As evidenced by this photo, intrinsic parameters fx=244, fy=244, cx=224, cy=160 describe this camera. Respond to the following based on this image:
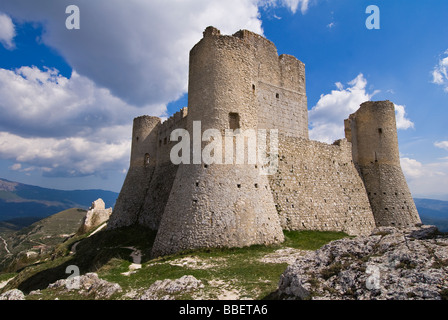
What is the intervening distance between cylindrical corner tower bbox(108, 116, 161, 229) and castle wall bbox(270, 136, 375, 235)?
13645 millimetres

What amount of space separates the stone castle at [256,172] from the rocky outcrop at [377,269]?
628cm

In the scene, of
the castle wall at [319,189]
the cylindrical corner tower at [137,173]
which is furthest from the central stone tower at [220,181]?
the cylindrical corner tower at [137,173]

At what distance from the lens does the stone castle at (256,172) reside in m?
12.1

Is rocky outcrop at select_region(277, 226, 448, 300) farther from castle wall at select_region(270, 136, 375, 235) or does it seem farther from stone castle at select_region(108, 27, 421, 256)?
castle wall at select_region(270, 136, 375, 235)

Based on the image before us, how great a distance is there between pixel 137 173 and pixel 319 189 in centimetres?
1723

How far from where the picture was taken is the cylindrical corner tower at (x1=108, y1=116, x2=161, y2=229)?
22.7 m

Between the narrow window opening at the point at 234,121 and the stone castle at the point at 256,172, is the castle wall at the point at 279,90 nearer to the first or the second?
the stone castle at the point at 256,172

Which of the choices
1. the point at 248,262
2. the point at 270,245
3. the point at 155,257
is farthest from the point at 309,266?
the point at 155,257

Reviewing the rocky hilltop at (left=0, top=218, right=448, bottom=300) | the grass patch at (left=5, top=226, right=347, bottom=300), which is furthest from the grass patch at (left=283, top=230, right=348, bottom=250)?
the rocky hilltop at (left=0, top=218, right=448, bottom=300)

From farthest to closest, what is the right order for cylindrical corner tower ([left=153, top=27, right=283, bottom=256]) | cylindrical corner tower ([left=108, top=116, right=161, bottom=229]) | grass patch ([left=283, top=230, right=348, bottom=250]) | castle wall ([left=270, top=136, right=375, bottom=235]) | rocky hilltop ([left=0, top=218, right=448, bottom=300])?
cylindrical corner tower ([left=108, top=116, right=161, bottom=229])
castle wall ([left=270, top=136, right=375, bottom=235])
grass patch ([left=283, top=230, right=348, bottom=250])
cylindrical corner tower ([left=153, top=27, right=283, bottom=256])
rocky hilltop ([left=0, top=218, right=448, bottom=300])

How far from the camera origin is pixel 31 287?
14.2m

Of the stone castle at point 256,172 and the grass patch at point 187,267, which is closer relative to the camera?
the grass patch at point 187,267

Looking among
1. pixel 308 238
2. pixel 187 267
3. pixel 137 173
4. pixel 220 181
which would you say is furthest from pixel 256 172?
pixel 137 173

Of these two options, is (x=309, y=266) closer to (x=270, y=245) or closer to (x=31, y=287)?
(x=270, y=245)
